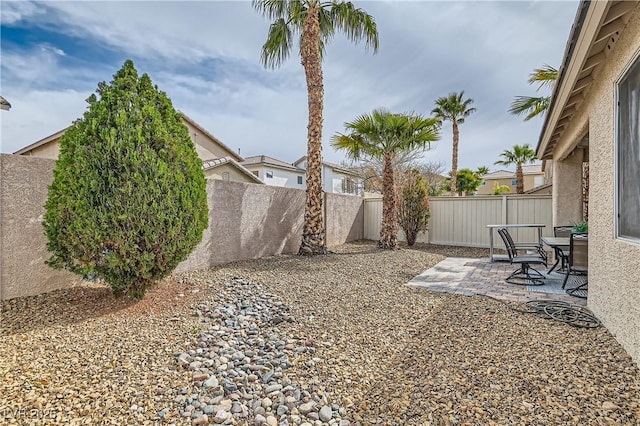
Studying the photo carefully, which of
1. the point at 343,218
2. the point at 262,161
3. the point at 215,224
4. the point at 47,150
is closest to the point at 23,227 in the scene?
the point at 215,224

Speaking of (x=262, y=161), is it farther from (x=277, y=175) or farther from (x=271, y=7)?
(x=271, y=7)

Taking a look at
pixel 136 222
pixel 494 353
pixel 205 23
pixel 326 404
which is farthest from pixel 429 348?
pixel 205 23

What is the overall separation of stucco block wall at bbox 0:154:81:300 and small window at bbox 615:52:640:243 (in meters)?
6.31

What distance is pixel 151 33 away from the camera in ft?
22.8

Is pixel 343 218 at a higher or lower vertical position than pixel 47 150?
lower

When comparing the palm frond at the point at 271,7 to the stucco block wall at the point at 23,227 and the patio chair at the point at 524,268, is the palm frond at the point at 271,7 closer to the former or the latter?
the stucco block wall at the point at 23,227

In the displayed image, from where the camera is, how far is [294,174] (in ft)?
95.7

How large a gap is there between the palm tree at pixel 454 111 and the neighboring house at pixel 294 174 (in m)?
6.75

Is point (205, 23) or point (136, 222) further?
point (205, 23)

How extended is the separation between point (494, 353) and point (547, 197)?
9.77 meters

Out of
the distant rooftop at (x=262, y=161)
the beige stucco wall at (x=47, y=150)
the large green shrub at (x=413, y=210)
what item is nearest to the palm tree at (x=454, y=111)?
the large green shrub at (x=413, y=210)

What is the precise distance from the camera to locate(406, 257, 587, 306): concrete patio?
5133 mm

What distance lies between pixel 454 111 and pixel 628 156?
20335 millimetres

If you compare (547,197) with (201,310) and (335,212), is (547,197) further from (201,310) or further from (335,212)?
(201,310)
